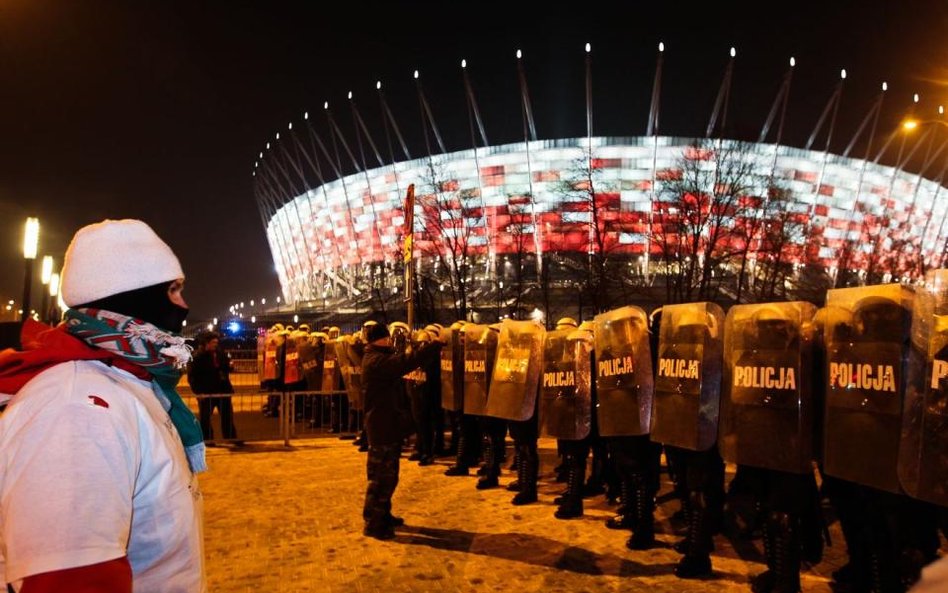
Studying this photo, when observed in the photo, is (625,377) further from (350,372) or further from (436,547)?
(350,372)

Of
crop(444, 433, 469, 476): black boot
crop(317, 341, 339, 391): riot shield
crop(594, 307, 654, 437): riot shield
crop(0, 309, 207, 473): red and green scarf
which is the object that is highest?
crop(0, 309, 207, 473): red and green scarf

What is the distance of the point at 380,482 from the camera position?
243 inches

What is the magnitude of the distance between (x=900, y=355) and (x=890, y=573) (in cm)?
149

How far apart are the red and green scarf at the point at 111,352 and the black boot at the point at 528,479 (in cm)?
597

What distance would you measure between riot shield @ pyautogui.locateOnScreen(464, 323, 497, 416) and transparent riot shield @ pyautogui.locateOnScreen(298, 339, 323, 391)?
635 cm

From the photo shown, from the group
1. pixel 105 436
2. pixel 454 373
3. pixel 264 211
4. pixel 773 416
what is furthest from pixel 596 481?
pixel 264 211

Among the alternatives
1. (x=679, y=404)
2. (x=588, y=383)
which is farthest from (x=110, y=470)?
(x=588, y=383)

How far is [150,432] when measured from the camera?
4.96 feet

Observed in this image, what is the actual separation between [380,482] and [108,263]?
4.89m

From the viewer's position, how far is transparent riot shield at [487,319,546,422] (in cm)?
736

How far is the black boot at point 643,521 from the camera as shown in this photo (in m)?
5.74

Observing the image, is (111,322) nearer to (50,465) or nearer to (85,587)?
(50,465)

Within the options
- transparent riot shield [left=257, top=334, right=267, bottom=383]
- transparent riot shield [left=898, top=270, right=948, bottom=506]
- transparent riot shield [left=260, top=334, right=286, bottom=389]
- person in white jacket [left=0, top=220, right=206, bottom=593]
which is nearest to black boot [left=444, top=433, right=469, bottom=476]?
transparent riot shield [left=898, top=270, right=948, bottom=506]

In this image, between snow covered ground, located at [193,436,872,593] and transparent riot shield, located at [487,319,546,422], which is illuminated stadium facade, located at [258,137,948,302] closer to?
transparent riot shield, located at [487,319,546,422]
